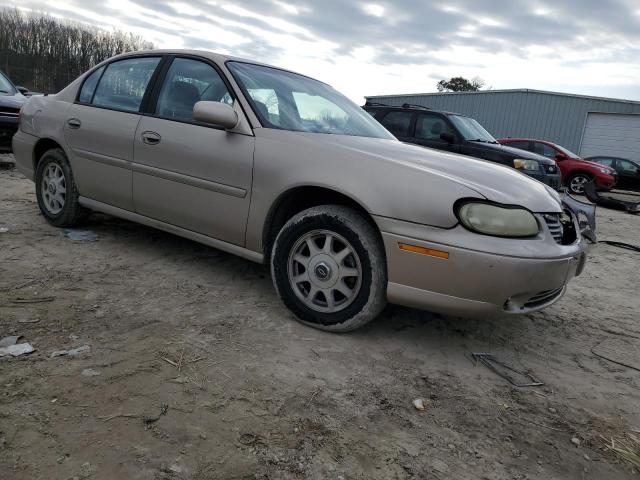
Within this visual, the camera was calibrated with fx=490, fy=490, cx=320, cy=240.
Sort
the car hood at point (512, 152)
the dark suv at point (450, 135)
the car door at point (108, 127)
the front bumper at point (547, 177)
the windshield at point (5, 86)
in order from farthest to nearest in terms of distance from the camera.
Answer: the front bumper at point (547, 177)
the car hood at point (512, 152)
the dark suv at point (450, 135)
the windshield at point (5, 86)
the car door at point (108, 127)

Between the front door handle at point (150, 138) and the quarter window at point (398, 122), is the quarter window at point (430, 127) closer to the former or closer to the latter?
the quarter window at point (398, 122)

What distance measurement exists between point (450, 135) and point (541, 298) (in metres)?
5.81

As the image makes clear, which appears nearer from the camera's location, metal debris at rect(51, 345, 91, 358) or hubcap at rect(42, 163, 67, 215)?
metal debris at rect(51, 345, 91, 358)

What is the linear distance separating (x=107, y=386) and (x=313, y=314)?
114 centimetres

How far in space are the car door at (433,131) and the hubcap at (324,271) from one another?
20.0 ft

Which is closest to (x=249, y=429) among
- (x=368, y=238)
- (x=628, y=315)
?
(x=368, y=238)

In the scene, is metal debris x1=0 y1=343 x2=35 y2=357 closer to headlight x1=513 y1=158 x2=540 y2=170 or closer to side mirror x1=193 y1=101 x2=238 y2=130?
side mirror x1=193 y1=101 x2=238 y2=130

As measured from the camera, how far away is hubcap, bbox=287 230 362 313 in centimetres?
270

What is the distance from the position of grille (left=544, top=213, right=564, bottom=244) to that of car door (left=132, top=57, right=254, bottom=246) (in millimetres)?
1702

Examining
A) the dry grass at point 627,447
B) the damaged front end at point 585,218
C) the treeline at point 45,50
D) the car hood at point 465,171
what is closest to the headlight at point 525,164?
the damaged front end at point 585,218

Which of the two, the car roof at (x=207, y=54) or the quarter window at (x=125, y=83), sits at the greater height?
the car roof at (x=207, y=54)

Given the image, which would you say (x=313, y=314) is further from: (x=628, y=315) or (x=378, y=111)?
(x=378, y=111)

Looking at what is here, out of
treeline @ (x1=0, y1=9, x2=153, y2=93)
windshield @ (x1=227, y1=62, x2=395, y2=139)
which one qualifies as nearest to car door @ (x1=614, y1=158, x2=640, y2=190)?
windshield @ (x1=227, y1=62, x2=395, y2=139)

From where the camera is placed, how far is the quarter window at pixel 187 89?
328 centimetres
